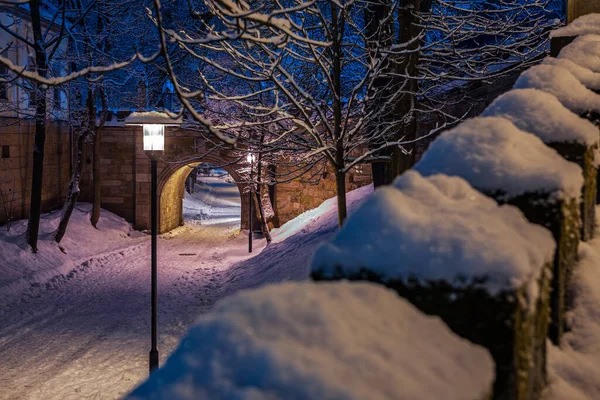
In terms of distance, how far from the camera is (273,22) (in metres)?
4.50

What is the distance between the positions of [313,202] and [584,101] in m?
18.6

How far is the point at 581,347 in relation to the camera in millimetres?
2461

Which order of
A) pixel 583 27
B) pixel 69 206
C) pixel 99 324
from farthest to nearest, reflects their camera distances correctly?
pixel 69 206
pixel 99 324
pixel 583 27

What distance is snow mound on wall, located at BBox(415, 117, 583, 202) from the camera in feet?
7.11

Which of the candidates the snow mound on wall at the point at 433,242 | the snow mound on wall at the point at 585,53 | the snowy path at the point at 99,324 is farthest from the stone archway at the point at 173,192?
the snow mound on wall at the point at 433,242

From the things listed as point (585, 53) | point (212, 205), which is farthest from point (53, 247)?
point (212, 205)

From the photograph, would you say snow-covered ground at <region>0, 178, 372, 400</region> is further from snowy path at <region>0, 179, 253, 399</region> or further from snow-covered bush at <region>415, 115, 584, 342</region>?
snow-covered bush at <region>415, 115, 584, 342</region>

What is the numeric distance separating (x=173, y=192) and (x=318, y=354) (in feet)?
82.2

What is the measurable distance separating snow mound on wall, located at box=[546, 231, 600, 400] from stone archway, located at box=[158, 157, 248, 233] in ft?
61.7

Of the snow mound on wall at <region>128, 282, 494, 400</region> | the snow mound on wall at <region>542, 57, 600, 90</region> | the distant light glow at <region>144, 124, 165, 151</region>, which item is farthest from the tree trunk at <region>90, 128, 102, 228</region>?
the snow mound on wall at <region>128, 282, 494, 400</region>

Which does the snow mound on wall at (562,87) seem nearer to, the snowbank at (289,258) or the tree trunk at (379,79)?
the tree trunk at (379,79)

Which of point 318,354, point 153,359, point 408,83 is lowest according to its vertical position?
point 153,359

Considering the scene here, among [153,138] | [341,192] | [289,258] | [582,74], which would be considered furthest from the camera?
[289,258]

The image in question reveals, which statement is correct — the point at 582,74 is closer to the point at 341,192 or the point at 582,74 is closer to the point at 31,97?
the point at 341,192
